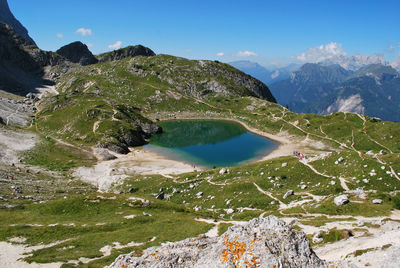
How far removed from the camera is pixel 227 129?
165625mm

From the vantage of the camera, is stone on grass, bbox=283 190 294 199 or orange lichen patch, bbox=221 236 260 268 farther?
stone on grass, bbox=283 190 294 199

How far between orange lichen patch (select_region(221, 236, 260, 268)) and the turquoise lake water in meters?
82.8

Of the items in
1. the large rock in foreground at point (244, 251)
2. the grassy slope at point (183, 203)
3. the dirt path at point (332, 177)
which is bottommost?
the grassy slope at point (183, 203)

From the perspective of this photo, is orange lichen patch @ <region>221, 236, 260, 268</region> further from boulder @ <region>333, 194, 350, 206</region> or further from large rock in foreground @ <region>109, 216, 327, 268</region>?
boulder @ <region>333, 194, 350, 206</region>

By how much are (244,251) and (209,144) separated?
4714 inches

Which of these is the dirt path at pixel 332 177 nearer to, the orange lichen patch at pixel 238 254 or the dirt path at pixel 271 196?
the dirt path at pixel 271 196

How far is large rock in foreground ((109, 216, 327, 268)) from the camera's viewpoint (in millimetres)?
15344

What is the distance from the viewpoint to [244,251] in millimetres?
15688

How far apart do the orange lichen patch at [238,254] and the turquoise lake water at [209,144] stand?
82.8m

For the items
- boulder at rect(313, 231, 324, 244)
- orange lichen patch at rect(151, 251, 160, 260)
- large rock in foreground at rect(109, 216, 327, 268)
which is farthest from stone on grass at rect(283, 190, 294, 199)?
orange lichen patch at rect(151, 251, 160, 260)

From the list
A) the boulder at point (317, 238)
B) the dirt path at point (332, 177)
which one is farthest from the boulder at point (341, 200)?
the boulder at point (317, 238)

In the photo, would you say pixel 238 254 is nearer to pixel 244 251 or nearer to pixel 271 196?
pixel 244 251

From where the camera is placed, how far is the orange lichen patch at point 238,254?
14875 millimetres

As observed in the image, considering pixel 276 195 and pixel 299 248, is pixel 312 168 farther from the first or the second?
pixel 299 248
